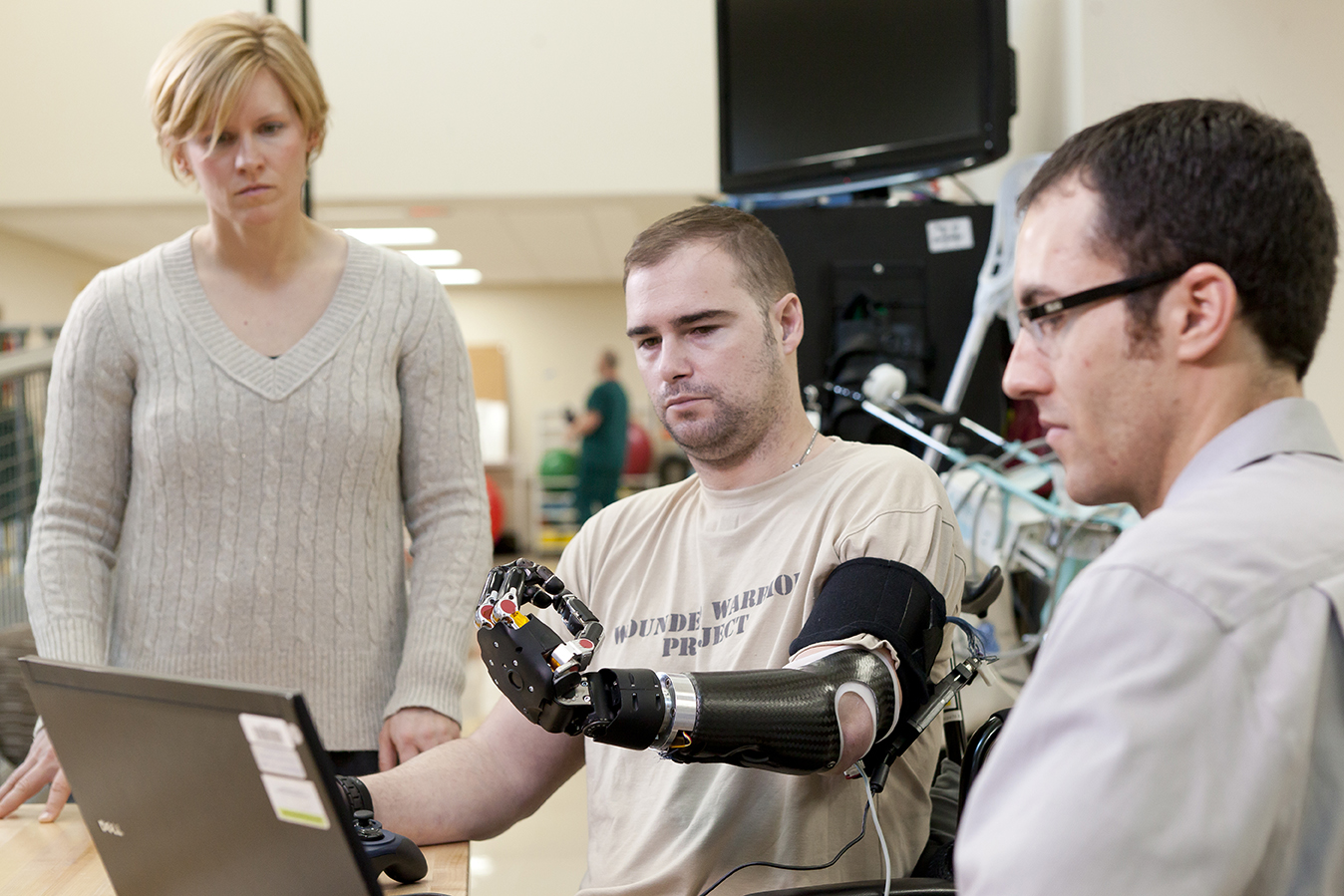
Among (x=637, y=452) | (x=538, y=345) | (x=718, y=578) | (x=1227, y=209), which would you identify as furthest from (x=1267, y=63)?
(x=538, y=345)

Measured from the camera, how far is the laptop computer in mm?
660

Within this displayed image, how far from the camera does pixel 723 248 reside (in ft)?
4.42

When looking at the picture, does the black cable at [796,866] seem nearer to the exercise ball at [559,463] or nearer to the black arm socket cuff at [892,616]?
the black arm socket cuff at [892,616]

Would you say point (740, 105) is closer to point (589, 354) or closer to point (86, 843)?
point (86, 843)

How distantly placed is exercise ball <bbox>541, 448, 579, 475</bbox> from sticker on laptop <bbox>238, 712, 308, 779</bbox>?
394 inches

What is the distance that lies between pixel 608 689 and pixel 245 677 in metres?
0.67

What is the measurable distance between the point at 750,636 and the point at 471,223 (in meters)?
6.89

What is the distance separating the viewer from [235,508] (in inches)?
54.5

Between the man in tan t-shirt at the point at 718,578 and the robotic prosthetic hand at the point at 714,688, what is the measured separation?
0.09ft

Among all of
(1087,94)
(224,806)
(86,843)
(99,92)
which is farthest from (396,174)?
(224,806)

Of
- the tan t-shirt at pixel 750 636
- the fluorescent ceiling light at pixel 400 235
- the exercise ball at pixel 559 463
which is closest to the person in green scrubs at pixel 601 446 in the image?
the fluorescent ceiling light at pixel 400 235

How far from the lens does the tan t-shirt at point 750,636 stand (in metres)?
1.11

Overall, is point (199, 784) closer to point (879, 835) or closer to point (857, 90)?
point (879, 835)

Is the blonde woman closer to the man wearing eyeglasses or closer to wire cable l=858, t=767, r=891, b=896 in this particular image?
wire cable l=858, t=767, r=891, b=896
